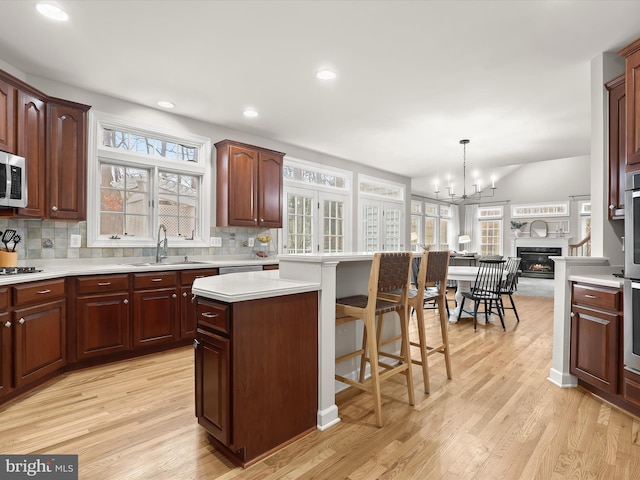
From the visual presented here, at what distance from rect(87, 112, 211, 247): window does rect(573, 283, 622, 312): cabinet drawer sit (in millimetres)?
3920

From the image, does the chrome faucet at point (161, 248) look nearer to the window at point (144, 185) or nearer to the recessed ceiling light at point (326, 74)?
the window at point (144, 185)

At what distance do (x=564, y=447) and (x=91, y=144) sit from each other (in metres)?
4.53

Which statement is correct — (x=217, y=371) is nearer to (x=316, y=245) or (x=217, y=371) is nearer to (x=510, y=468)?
(x=510, y=468)

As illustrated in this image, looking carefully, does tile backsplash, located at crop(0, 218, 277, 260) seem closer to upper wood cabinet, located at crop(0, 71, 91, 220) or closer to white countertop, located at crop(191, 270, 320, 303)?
upper wood cabinet, located at crop(0, 71, 91, 220)

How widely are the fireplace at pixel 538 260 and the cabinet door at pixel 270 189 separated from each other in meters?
9.24

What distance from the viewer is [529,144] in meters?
5.49

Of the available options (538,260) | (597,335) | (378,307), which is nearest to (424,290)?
(378,307)

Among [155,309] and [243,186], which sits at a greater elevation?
[243,186]

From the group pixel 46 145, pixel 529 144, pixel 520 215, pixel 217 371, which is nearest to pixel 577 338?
pixel 217 371

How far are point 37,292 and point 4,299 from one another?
0.90 feet

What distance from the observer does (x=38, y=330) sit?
267 cm

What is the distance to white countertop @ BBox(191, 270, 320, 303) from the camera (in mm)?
1726

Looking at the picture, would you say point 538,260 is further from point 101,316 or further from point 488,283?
point 101,316

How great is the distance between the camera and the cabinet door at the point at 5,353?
2.36 metres
